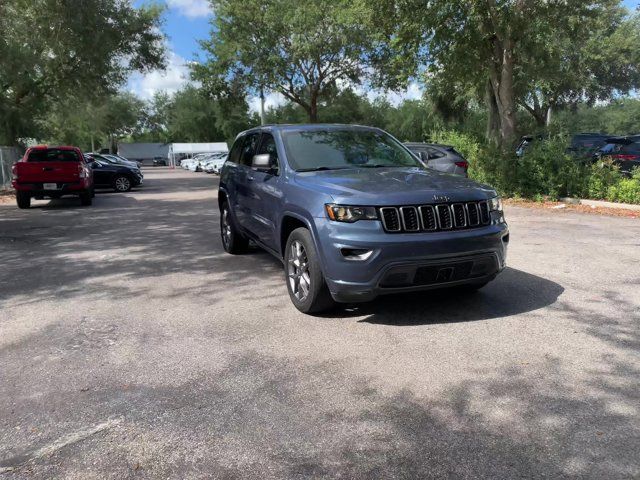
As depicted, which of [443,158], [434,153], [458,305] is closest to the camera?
[458,305]

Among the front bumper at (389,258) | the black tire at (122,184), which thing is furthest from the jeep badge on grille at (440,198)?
the black tire at (122,184)

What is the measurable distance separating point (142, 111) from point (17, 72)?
222 ft

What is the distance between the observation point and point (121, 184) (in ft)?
72.7

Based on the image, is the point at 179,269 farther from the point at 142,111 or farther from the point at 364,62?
the point at 142,111

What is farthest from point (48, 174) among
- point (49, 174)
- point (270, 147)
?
point (270, 147)

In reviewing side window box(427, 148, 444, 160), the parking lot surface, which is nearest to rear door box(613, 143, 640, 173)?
side window box(427, 148, 444, 160)

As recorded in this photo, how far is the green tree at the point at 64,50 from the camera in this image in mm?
17312

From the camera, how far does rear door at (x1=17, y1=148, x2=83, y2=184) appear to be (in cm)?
1491

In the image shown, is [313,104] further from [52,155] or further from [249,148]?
[249,148]

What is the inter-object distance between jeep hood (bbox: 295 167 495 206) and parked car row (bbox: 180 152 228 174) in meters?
29.1

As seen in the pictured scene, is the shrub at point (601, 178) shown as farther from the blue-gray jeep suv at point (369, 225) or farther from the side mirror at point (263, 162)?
the side mirror at point (263, 162)

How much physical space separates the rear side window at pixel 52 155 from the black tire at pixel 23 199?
3.08ft

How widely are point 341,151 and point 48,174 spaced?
38.9 ft

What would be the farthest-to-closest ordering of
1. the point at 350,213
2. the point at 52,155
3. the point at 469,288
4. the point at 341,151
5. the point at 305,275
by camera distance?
the point at 52,155
the point at 341,151
the point at 469,288
the point at 305,275
the point at 350,213
